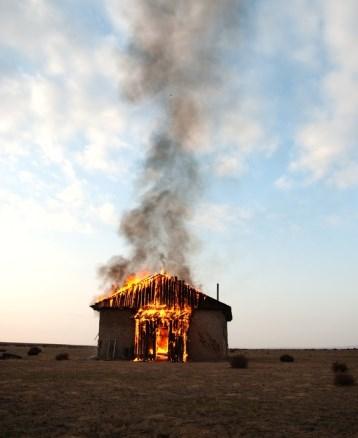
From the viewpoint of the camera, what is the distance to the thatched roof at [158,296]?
27.5m

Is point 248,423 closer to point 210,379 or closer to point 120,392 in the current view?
point 120,392

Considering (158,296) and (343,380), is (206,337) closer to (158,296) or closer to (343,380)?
(158,296)

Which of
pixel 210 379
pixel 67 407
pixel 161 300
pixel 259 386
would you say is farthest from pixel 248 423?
pixel 161 300

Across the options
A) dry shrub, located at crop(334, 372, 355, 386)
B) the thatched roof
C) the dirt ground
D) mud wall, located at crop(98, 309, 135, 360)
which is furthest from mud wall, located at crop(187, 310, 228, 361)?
dry shrub, located at crop(334, 372, 355, 386)

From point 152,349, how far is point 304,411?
63.8 feet

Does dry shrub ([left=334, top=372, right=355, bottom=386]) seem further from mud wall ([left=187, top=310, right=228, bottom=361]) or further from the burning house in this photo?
mud wall ([left=187, top=310, right=228, bottom=361])

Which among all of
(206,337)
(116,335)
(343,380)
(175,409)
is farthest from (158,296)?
(175,409)

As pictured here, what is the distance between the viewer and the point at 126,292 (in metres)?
27.9

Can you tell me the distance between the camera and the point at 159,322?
90.0ft

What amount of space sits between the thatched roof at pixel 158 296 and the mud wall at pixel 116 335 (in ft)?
2.23

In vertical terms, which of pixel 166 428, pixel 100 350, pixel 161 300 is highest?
pixel 161 300

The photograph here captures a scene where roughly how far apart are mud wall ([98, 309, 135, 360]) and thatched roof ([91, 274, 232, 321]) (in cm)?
68

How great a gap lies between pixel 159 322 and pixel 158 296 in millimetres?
1729

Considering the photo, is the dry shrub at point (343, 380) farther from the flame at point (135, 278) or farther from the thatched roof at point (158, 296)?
the flame at point (135, 278)
